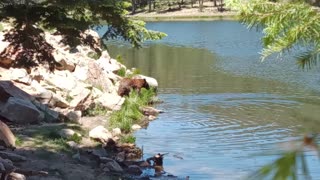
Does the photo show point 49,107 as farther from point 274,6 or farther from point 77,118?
point 274,6

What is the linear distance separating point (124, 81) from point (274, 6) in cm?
1927

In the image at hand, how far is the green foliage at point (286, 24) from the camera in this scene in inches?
80.6

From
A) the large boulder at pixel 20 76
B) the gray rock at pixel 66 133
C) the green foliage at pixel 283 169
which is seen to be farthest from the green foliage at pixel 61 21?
the large boulder at pixel 20 76

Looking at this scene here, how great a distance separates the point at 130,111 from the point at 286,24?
1610cm

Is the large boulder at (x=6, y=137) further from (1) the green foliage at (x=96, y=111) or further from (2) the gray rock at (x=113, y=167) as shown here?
(1) the green foliage at (x=96, y=111)

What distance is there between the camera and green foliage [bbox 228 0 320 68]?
2.05 metres

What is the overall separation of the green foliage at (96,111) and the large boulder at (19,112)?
3079mm

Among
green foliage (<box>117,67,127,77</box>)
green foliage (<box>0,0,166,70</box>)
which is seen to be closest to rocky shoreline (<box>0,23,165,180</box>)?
green foliage (<box>0,0,166,70</box>)

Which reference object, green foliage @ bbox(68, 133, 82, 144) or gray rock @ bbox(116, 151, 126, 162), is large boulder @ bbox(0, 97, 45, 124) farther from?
A: gray rock @ bbox(116, 151, 126, 162)

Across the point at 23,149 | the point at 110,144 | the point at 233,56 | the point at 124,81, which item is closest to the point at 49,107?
the point at 110,144

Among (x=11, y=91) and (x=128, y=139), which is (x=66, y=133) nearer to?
(x=128, y=139)

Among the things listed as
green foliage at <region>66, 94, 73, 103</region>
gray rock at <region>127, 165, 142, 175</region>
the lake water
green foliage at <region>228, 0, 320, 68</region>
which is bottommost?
the lake water

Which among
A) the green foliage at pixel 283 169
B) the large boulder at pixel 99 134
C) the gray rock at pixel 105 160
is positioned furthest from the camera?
the large boulder at pixel 99 134

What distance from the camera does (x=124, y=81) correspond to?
21.3 metres
